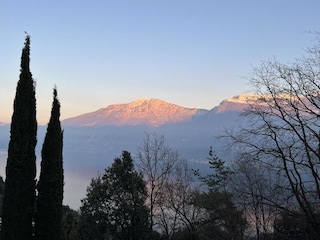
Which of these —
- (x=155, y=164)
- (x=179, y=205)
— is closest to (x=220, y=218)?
(x=179, y=205)

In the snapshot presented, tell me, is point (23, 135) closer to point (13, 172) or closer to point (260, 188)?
point (13, 172)

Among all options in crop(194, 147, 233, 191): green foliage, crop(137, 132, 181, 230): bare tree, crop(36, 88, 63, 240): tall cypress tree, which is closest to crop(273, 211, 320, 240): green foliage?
crop(137, 132, 181, 230): bare tree

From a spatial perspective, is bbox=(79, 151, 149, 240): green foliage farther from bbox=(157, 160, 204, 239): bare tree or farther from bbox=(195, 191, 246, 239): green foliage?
bbox=(195, 191, 246, 239): green foliage

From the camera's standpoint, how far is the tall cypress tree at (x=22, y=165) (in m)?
11.6

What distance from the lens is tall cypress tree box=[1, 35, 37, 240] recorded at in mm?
11641

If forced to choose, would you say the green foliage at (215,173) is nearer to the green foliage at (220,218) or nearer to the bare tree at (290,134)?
the green foliage at (220,218)

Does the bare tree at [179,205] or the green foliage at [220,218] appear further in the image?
the bare tree at [179,205]

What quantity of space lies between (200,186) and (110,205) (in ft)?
27.4

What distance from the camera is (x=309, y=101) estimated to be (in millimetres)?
6316

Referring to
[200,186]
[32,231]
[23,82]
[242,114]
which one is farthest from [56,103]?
[200,186]

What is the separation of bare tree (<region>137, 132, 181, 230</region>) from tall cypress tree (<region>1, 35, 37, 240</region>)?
744cm

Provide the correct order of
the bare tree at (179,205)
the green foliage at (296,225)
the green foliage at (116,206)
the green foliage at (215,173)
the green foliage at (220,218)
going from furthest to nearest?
the green foliage at (215,173), the bare tree at (179,205), the green foliage at (220,218), the green foliage at (116,206), the green foliage at (296,225)

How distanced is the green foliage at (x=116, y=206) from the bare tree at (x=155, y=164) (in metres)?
2.42

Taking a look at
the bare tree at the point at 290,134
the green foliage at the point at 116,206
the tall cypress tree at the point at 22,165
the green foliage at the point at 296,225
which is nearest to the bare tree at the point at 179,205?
the green foliage at the point at 116,206
